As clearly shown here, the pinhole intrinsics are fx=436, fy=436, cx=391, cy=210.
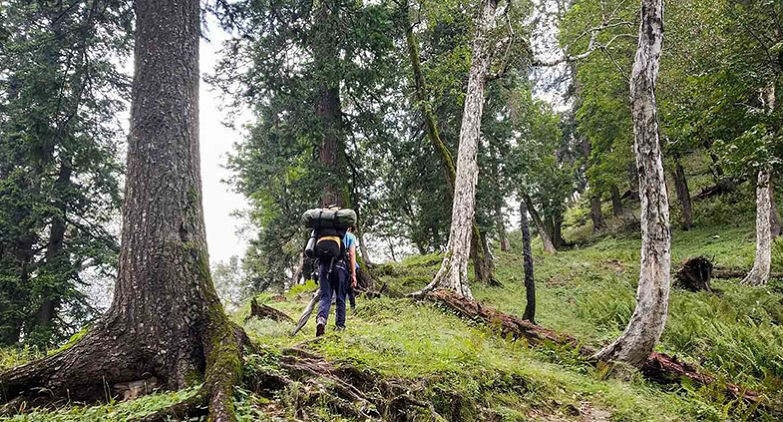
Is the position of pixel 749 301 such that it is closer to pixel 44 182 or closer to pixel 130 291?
pixel 130 291

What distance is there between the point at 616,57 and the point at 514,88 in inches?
205

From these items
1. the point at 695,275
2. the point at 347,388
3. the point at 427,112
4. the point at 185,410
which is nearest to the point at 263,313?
the point at 347,388

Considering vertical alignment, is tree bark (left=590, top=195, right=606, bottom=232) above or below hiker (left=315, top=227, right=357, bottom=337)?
above

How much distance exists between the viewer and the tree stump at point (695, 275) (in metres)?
13.0

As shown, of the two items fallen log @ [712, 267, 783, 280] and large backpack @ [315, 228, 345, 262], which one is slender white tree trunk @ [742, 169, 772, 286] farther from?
large backpack @ [315, 228, 345, 262]

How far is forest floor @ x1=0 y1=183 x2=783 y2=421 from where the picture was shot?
422cm

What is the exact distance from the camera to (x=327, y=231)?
21.8 ft

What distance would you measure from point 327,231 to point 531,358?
393 centimetres

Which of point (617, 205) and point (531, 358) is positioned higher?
point (617, 205)

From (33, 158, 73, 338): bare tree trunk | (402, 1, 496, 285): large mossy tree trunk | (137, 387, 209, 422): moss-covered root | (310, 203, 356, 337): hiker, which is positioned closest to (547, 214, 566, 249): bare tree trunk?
(402, 1, 496, 285): large mossy tree trunk

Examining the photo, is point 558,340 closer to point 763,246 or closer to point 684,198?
point 763,246

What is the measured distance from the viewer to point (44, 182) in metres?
12.7

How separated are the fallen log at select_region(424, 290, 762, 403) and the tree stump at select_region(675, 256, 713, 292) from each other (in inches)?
296

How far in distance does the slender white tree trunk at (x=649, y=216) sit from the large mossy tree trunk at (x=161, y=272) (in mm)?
5807
